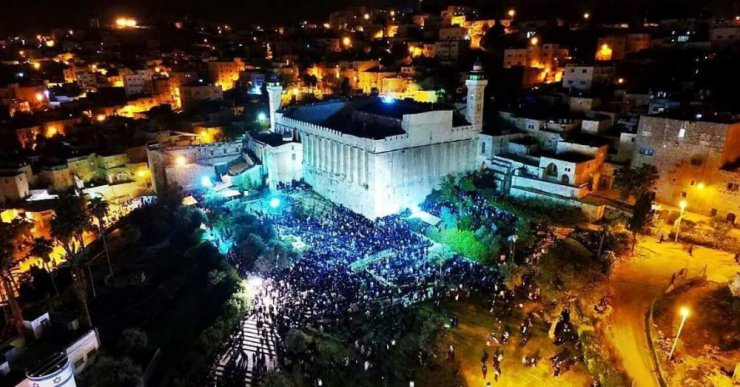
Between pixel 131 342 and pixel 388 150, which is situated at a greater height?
pixel 388 150

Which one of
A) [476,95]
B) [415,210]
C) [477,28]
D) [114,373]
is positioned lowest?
[114,373]

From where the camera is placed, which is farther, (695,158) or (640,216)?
(695,158)

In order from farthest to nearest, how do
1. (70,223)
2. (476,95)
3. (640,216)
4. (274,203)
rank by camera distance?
(476,95) → (274,203) → (640,216) → (70,223)

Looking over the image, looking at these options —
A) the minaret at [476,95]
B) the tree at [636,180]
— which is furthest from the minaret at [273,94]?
the tree at [636,180]

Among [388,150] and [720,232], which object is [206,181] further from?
[720,232]

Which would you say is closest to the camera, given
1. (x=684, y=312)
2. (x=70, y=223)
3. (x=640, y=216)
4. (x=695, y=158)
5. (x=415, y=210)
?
(x=684, y=312)

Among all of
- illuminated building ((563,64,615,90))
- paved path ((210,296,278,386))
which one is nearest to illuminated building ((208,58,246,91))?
illuminated building ((563,64,615,90))

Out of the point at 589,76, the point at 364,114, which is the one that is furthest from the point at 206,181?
the point at 589,76
